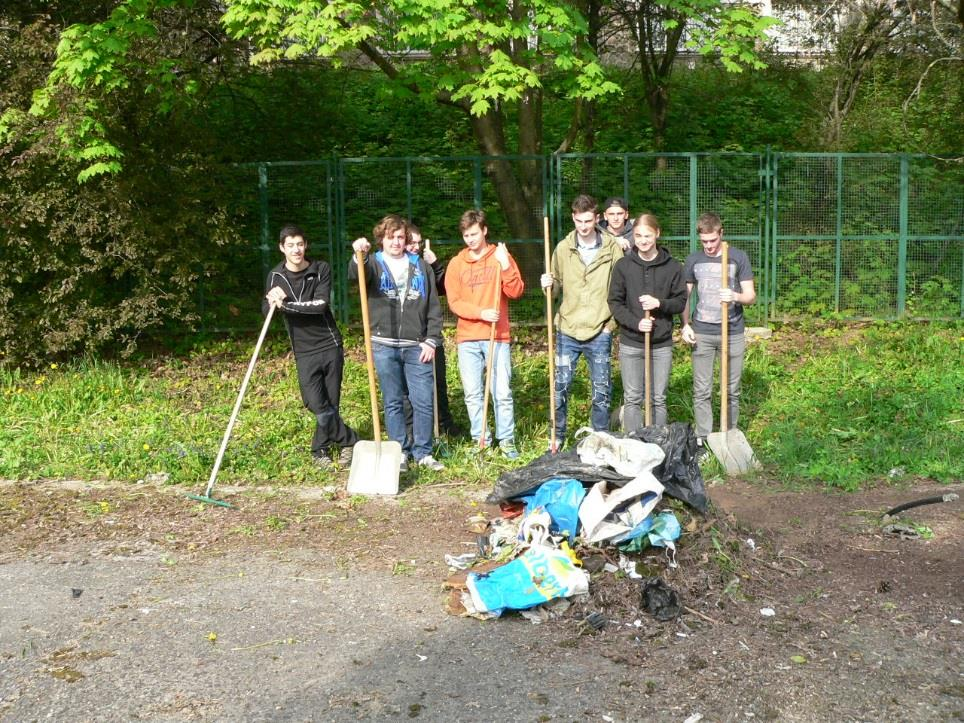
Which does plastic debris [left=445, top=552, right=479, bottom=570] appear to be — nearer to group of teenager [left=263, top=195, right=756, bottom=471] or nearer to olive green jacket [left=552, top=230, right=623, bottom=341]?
group of teenager [left=263, top=195, right=756, bottom=471]

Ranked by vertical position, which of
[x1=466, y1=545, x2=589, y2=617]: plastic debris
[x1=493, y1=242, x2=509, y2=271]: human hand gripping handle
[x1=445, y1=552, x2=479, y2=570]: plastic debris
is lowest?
[x1=445, y1=552, x2=479, y2=570]: plastic debris

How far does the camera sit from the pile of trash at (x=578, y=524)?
17.5ft

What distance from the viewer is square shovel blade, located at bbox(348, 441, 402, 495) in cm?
748

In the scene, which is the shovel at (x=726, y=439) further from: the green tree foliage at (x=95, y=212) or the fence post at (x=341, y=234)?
the fence post at (x=341, y=234)

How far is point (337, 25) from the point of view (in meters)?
10.1

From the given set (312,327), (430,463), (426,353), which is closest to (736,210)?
(426,353)

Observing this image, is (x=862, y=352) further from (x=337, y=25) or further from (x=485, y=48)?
(x=337, y=25)

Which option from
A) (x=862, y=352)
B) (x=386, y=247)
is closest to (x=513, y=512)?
(x=386, y=247)

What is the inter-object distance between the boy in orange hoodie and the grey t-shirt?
127 centimetres

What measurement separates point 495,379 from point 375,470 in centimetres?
119

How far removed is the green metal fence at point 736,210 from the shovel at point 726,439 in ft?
16.1

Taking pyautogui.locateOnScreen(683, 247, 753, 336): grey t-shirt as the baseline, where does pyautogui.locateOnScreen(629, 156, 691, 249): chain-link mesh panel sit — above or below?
above

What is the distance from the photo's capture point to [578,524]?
228 inches

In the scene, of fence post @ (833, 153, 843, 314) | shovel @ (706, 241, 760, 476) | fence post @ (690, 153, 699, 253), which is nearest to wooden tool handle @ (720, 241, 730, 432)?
shovel @ (706, 241, 760, 476)
